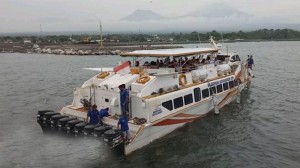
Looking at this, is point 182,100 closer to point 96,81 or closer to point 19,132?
point 96,81

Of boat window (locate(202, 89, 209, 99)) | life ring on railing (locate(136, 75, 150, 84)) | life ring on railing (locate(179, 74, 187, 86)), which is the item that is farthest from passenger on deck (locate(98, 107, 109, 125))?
boat window (locate(202, 89, 209, 99))

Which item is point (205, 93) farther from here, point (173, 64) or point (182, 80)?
point (173, 64)

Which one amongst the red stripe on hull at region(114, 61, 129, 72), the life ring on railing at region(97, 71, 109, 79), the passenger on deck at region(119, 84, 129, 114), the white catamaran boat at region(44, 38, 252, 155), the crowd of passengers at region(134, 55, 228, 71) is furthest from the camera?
the crowd of passengers at region(134, 55, 228, 71)

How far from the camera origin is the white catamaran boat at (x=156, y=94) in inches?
642

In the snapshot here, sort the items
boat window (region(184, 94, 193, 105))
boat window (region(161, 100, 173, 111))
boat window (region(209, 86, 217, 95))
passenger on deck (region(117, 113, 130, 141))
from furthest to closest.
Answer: boat window (region(209, 86, 217, 95)) → boat window (region(184, 94, 193, 105)) → boat window (region(161, 100, 173, 111)) → passenger on deck (region(117, 113, 130, 141))

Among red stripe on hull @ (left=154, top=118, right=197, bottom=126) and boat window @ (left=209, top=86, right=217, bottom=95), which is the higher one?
boat window @ (left=209, top=86, right=217, bottom=95)

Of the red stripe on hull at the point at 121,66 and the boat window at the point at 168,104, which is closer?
the boat window at the point at 168,104

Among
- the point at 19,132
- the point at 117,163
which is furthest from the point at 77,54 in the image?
the point at 117,163

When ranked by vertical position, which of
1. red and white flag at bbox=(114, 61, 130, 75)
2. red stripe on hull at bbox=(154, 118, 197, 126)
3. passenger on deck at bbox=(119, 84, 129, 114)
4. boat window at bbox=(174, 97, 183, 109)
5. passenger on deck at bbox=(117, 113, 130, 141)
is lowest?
red stripe on hull at bbox=(154, 118, 197, 126)

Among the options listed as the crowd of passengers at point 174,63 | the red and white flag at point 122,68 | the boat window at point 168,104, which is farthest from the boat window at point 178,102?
the red and white flag at point 122,68

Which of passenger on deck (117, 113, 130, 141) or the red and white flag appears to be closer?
passenger on deck (117, 113, 130, 141)

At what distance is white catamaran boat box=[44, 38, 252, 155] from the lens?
16.3 m

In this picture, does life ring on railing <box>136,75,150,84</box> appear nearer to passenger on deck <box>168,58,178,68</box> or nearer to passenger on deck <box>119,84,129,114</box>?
passenger on deck <box>119,84,129,114</box>

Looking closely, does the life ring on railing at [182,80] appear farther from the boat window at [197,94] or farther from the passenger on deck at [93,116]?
the passenger on deck at [93,116]
